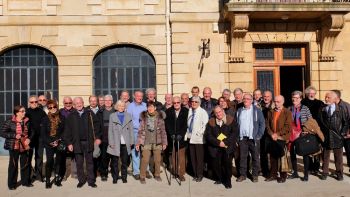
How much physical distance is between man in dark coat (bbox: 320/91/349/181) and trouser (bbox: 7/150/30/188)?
5.96 m

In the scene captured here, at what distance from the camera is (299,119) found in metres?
8.70

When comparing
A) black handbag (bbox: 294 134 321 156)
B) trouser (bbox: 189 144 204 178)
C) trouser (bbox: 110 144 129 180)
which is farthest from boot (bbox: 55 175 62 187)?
black handbag (bbox: 294 134 321 156)

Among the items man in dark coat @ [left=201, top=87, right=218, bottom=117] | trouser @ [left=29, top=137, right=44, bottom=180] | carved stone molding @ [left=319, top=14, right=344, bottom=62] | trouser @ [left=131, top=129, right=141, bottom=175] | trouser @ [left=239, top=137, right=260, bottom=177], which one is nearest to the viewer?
trouser @ [left=239, top=137, right=260, bottom=177]

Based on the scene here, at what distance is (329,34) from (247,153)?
6.60 m

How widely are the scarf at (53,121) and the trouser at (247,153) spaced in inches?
145

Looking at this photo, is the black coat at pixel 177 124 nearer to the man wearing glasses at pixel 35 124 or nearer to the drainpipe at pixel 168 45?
the man wearing glasses at pixel 35 124

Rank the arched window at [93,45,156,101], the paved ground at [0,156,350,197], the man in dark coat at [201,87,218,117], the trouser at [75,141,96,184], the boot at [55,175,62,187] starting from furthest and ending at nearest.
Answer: the arched window at [93,45,156,101] < the man in dark coat at [201,87,218,117] < the boot at [55,175,62,187] < the trouser at [75,141,96,184] < the paved ground at [0,156,350,197]

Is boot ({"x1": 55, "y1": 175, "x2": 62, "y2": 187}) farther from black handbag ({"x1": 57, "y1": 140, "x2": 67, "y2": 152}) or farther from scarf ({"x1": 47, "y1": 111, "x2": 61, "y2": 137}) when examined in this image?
scarf ({"x1": 47, "y1": 111, "x2": 61, "y2": 137})

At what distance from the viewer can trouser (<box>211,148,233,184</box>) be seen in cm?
826

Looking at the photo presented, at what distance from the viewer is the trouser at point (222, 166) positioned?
8.26 m

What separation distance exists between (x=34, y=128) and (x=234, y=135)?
3996mm

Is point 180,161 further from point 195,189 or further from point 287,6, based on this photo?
point 287,6

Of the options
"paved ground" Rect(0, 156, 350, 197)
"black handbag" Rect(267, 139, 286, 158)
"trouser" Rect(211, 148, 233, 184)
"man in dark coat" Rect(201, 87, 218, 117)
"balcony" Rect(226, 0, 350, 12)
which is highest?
"balcony" Rect(226, 0, 350, 12)

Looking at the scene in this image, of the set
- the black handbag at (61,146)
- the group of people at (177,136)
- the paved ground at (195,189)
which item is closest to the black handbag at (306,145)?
the group of people at (177,136)
